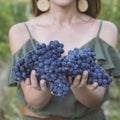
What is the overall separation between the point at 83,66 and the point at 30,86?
37 cm

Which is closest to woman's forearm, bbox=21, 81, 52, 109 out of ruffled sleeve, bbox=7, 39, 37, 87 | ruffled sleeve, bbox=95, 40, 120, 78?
ruffled sleeve, bbox=7, 39, 37, 87

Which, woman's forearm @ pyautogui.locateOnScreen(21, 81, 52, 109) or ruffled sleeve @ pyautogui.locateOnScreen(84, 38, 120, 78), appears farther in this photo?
ruffled sleeve @ pyautogui.locateOnScreen(84, 38, 120, 78)

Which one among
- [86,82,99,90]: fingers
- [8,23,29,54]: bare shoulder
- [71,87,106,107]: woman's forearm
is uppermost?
[8,23,29,54]: bare shoulder

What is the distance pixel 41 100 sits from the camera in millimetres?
2699

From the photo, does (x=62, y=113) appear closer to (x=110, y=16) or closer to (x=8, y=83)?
(x=8, y=83)

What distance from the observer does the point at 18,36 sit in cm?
293

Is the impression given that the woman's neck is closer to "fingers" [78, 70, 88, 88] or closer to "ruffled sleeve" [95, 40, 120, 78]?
"ruffled sleeve" [95, 40, 120, 78]

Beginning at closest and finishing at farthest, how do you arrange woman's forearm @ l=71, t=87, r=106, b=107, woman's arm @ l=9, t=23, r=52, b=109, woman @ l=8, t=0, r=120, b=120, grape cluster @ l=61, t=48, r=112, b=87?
grape cluster @ l=61, t=48, r=112, b=87
woman's arm @ l=9, t=23, r=52, b=109
woman's forearm @ l=71, t=87, r=106, b=107
woman @ l=8, t=0, r=120, b=120

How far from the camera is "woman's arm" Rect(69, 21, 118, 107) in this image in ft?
7.85

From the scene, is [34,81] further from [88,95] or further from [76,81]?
[88,95]

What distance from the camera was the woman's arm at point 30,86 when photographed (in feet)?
7.95

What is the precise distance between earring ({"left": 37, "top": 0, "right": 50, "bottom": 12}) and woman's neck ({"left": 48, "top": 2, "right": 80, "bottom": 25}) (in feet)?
0.12

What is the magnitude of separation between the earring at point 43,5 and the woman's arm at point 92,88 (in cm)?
34

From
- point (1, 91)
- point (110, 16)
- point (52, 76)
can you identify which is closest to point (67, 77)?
point (52, 76)
